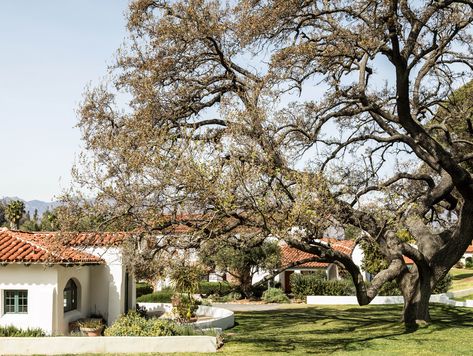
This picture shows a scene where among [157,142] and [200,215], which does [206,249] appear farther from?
[157,142]

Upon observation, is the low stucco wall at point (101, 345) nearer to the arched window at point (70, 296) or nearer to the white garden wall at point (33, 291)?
the white garden wall at point (33, 291)

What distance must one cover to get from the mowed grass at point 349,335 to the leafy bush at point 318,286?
11613 mm

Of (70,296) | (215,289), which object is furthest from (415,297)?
(215,289)

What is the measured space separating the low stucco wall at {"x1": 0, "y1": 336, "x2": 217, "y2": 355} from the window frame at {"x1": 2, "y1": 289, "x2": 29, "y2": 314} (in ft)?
9.39

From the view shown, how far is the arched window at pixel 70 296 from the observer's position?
23953 mm

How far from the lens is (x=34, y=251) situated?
2180 cm

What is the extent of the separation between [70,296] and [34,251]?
11.5 ft

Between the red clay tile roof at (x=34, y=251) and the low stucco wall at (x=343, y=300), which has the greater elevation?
the red clay tile roof at (x=34, y=251)

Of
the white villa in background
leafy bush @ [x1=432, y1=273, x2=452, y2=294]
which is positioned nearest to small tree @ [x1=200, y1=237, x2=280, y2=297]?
leafy bush @ [x1=432, y1=273, x2=452, y2=294]

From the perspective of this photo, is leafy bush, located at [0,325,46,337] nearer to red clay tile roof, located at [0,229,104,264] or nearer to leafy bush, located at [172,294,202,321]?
red clay tile roof, located at [0,229,104,264]

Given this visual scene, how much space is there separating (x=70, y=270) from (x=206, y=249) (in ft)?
21.7

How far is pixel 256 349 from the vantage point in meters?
19.0

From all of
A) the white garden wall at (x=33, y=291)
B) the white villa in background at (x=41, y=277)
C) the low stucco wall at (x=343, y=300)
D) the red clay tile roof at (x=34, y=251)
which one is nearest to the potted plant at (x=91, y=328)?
the white villa in background at (x=41, y=277)

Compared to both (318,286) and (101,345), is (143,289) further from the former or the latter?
(101,345)
